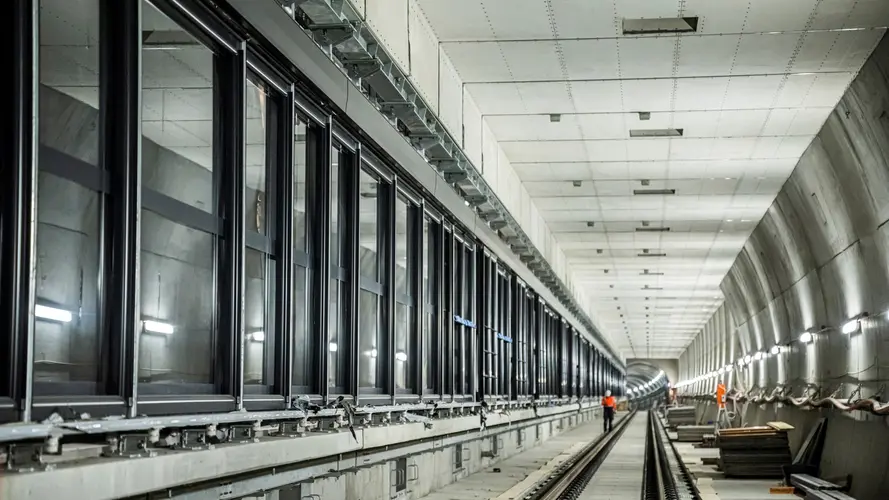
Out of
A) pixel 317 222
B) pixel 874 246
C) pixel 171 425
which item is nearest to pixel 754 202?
pixel 874 246

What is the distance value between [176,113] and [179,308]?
2.22 metres

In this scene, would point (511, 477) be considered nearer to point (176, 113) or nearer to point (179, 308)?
point (176, 113)

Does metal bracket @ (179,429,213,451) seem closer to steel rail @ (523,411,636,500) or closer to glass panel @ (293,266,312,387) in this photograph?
glass panel @ (293,266,312,387)

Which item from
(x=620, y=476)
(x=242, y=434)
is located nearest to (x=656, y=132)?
(x=620, y=476)

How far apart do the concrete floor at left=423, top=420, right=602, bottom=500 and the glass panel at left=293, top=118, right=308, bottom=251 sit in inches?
229

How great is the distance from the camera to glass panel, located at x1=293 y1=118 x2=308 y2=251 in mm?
10750

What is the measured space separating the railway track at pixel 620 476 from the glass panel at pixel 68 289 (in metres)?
10.8

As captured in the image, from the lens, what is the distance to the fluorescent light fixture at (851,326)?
18.5m

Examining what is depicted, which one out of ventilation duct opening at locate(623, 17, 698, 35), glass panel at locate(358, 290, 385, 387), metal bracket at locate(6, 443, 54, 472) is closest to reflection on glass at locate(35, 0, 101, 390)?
metal bracket at locate(6, 443, 54, 472)

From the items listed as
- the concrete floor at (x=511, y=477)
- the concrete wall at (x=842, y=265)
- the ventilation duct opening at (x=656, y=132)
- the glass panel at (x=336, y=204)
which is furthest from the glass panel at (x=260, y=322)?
the ventilation duct opening at (x=656, y=132)

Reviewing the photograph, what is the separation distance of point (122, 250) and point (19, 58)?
1.38m

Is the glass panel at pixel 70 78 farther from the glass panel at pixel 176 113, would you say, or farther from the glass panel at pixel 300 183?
the glass panel at pixel 300 183

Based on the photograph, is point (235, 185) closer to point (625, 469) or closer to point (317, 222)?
point (317, 222)

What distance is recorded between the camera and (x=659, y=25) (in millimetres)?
14008
